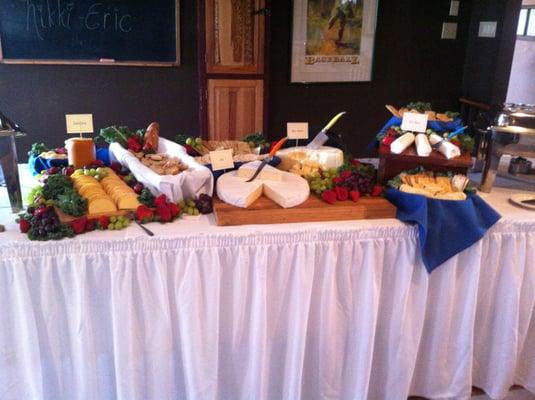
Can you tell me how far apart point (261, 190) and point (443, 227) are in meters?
0.52

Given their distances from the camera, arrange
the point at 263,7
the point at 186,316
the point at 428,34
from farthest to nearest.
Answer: the point at 428,34 → the point at 263,7 → the point at 186,316

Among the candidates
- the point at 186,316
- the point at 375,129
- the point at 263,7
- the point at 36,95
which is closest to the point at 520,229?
the point at 186,316

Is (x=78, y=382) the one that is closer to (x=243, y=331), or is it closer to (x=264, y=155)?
(x=243, y=331)

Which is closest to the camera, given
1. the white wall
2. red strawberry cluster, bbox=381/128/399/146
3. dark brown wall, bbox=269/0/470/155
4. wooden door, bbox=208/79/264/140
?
red strawberry cluster, bbox=381/128/399/146

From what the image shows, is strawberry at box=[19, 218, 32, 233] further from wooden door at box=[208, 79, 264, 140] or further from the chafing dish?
wooden door at box=[208, 79, 264, 140]

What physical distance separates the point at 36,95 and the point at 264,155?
2523 mm

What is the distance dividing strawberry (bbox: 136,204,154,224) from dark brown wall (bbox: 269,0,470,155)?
272 centimetres

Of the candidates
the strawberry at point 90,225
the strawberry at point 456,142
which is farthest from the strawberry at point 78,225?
the strawberry at point 456,142

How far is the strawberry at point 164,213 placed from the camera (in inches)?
53.2

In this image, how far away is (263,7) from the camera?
139 inches

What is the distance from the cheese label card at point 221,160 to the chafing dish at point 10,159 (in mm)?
530

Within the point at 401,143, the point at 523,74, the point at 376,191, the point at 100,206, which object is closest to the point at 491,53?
the point at 523,74

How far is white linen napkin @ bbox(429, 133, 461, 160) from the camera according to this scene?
151cm

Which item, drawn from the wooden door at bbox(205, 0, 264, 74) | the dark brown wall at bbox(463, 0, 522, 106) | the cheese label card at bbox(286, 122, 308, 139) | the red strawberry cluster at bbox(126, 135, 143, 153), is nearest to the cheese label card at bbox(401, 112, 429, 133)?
the cheese label card at bbox(286, 122, 308, 139)
